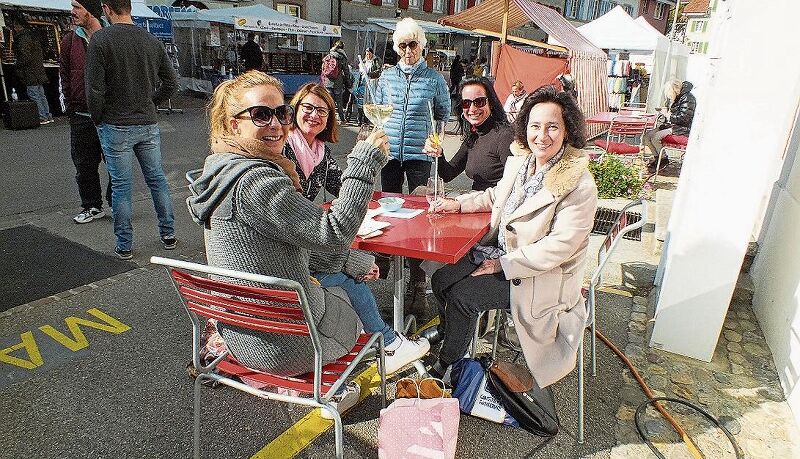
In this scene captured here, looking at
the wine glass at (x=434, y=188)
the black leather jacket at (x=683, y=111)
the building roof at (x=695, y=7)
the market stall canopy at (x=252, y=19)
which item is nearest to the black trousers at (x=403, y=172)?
the wine glass at (x=434, y=188)

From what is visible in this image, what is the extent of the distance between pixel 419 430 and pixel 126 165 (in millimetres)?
3374

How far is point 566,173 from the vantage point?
2.40 m

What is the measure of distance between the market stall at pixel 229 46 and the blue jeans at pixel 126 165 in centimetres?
1083

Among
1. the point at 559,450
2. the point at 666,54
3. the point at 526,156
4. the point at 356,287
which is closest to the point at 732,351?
the point at 559,450

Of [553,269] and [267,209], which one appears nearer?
[267,209]

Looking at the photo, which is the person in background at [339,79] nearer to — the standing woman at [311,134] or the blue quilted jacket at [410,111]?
the blue quilted jacket at [410,111]

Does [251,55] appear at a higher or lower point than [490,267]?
higher

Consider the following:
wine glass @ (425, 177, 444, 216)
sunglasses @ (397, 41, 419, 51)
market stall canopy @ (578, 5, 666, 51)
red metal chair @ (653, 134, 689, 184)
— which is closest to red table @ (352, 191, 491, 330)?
wine glass @ (425, 177, 444, 216)

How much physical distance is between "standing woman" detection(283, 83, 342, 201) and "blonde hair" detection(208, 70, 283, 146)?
111 centimetres

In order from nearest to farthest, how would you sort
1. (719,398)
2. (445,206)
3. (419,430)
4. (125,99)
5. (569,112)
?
1. (419,430)
2. (569,112)
3. (719,398)
4. (445,206)
5. (125,99)

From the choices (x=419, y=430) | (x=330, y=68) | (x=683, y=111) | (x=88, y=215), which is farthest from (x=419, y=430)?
(x=330, y=68)

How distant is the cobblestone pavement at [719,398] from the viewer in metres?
2.39

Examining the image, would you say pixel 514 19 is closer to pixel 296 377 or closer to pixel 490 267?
pixel 490 267

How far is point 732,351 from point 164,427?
10.7ft
